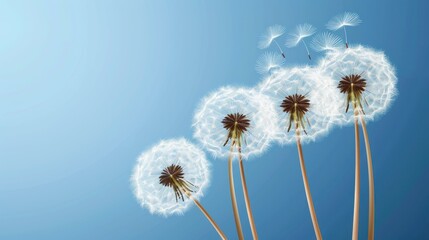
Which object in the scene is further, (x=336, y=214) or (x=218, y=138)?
(x=336, y=214)

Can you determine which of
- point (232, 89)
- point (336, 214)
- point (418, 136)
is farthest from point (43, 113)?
point (232, 89)

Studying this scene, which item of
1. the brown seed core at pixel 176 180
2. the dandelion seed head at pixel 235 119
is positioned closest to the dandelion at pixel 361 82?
the dandelion seed head at pixel 235 119

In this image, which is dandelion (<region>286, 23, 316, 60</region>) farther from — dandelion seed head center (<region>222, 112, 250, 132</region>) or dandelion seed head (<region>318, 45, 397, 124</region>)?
dandelion seed head center (<region>222, 112, 250, 132</region>)

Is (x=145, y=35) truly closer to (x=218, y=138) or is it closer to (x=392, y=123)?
(x=392, y=123)

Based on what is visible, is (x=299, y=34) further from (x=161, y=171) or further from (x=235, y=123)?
(x=161, y=171)

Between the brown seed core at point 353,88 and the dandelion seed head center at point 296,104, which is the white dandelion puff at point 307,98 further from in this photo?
the brown seed core at point 353,88

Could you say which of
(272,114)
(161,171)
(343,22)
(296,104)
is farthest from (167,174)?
(343,22)
